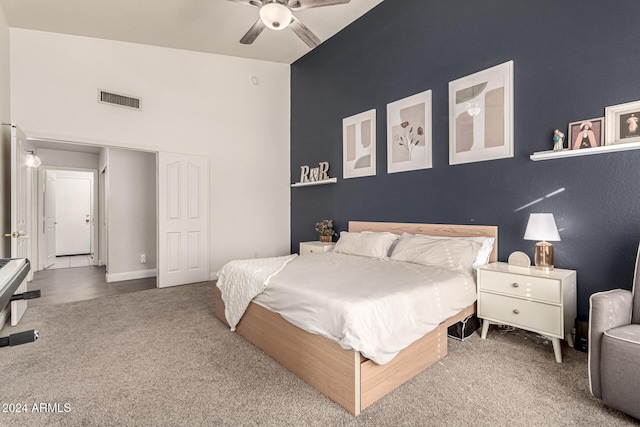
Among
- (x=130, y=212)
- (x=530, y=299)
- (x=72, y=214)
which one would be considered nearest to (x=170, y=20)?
(x=130, y=212)

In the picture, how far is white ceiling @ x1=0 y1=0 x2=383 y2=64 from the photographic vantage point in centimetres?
347

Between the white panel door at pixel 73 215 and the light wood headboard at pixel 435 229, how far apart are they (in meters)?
7.59

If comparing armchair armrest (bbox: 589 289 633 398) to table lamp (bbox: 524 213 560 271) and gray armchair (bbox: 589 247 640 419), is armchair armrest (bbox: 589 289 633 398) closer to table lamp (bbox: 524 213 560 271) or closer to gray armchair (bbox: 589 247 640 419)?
gray armchair (bbox: 589 247 640 419)

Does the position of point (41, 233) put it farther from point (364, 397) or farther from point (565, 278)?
point (565, 278)

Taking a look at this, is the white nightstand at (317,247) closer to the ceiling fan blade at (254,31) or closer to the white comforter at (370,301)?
the white comforter at (370,301)

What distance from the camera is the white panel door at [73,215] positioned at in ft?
25.9

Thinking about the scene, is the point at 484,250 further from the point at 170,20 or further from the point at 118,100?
the point at 118,100

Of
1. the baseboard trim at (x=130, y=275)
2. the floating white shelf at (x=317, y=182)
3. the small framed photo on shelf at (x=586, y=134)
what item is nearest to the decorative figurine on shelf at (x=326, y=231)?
the floating white shelf at (x=317, y=182)

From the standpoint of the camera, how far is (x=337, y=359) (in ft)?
5.71

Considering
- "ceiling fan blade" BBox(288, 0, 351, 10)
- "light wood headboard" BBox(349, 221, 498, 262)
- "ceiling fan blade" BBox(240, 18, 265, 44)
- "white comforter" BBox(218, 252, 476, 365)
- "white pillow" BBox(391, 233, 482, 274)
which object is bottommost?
"white comforter" BBox(218, 252, 476, 365)

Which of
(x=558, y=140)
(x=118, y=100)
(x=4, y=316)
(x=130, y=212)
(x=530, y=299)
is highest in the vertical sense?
(x=118, y=100)

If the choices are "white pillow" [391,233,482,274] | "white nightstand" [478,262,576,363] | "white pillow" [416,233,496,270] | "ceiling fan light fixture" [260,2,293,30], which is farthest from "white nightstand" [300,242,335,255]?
"ceiling fan light fixture" [260,2,293,30]

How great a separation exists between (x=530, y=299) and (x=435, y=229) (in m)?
1.23

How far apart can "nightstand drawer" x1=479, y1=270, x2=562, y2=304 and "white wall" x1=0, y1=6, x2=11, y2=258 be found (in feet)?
15.1
